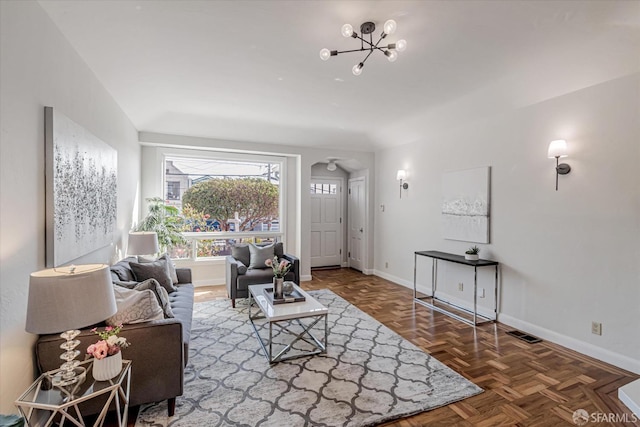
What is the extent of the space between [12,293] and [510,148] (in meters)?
4.56

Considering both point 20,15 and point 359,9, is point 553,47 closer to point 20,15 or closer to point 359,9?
point 359,9

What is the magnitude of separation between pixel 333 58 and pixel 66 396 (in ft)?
9.96

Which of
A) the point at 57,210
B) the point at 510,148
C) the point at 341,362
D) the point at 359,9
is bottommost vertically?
the point at 341,362

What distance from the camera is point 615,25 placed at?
229cm

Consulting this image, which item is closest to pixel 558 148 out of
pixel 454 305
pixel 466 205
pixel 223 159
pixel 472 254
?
pixel 466 205

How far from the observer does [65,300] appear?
4.55 feet

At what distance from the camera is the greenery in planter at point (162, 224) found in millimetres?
4418

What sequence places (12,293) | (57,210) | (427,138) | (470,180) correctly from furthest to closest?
1. (427,138)
2. (470,180)
3. (57,210)
4. (12,293)

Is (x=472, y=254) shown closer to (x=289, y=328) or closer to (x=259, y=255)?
(x=289, y=328)

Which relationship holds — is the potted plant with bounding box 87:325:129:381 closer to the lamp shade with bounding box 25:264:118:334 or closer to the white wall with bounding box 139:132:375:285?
the lamp shade with bounding box 25:264:118:334

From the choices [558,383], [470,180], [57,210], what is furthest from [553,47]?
[57,210]

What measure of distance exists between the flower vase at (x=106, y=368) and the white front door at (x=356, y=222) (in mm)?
5225

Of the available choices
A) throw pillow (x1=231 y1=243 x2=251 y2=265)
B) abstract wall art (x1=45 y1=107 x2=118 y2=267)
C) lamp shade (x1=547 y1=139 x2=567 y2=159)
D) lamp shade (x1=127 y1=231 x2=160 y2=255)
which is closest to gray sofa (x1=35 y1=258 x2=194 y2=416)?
abstract wall art (x1=45 y1=107 x2=118 y2=267)

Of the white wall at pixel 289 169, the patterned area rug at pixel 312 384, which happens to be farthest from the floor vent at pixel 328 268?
the patterned area rug at pixel 312 384
